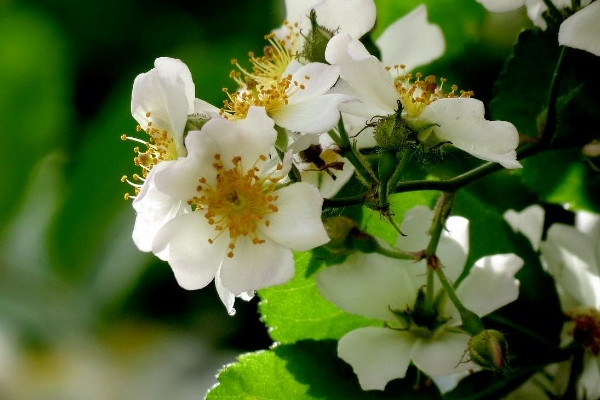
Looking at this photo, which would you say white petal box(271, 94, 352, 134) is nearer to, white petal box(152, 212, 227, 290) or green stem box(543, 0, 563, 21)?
white petal box(152, 212, 227, 290)

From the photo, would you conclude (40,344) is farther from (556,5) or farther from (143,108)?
(556,5)

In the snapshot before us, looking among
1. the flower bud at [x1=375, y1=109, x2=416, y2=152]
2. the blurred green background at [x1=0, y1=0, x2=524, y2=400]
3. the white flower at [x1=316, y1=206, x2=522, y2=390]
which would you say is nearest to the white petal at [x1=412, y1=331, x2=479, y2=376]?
the white flower at [x1=316, y1=206, x2=522, y2=390]

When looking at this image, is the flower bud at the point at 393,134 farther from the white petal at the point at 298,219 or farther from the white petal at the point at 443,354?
the white petal at the point at 443,354

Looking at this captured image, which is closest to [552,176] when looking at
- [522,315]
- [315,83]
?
[522,315]

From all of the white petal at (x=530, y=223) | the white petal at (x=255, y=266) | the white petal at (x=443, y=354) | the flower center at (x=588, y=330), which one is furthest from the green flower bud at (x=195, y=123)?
the flower center at (x=588, y=330)

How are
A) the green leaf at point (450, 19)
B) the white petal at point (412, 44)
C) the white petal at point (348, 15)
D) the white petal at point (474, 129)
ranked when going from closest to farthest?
1. the white petal at point (474, 129)
2. the white petal at point (348, 15)
3. the white petal at point (412, 44)
4. the green leaf at point (450, 19)

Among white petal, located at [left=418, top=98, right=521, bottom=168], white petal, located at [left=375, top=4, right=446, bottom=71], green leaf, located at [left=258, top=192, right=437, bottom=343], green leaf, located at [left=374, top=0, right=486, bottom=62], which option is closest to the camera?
white petal, located at [left=418, top=98, right=521, bottom=168]
